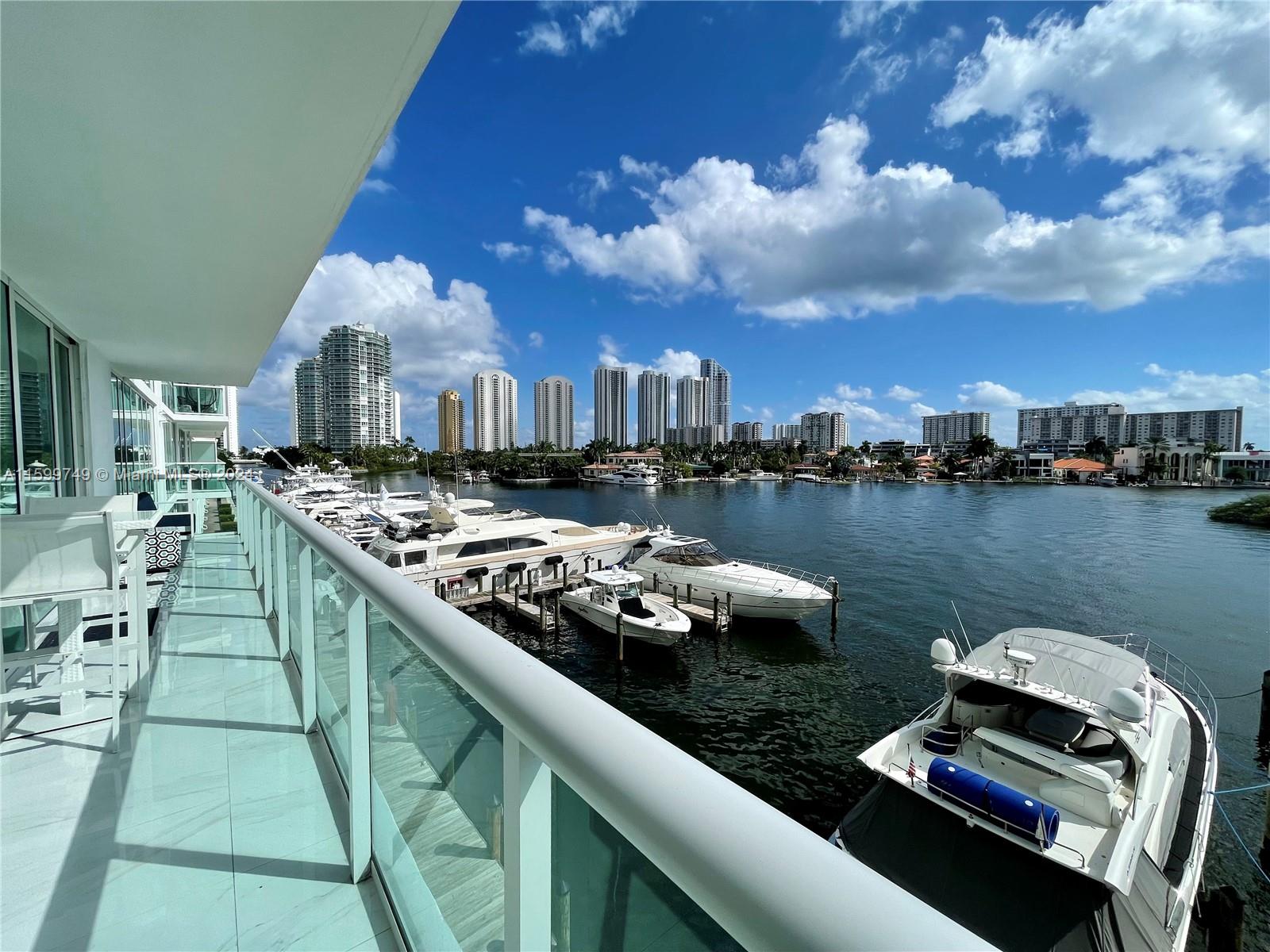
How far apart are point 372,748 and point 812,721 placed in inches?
393

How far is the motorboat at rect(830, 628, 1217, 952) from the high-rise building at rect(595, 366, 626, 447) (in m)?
108

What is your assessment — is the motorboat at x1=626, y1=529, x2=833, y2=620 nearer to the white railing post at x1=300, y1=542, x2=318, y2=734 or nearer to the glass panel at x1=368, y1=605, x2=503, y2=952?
the white railing post at x1=300, y1=542, x2=318, y2=734

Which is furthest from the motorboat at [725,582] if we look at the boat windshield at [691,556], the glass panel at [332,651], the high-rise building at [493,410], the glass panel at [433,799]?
the high-rise building at [493,410]

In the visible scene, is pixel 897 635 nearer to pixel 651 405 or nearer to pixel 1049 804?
pixel 1049 804

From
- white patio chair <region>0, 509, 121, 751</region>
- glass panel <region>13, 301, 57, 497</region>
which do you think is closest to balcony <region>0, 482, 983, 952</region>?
white patio chair <region>0, 509, 121, 751</region>

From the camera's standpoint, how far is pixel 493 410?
10256 cm

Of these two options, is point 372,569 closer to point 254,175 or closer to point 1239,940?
point 254,175

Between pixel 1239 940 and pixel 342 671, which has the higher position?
pixel 342 671

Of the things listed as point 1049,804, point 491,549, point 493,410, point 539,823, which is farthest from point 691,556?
point 493,410

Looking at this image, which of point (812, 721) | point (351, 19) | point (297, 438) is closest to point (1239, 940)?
point (812, 721)

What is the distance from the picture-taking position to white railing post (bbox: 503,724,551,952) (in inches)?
29.9

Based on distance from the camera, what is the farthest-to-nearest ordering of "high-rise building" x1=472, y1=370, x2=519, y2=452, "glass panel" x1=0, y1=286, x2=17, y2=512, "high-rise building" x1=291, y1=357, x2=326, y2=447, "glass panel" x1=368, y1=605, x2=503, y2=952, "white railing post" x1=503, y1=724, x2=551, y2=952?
1. "high-rise building" x1=472, y1=370, x2=519, y2=452
2. "high-rise building" x1=291, y1=357, x2=326, y2=447
3. "glass panel" x1=0, y1=286, x2=17, y2=512
4. "glass panel" x1=368, y1=605, x2=503, y2=952
5. "white railing post" x1=503, y1=724, x2=551, y2=952

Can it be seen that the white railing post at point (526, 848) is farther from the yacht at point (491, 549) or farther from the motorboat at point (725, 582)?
the yacht at point (491, 549)

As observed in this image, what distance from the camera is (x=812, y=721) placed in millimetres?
10016
